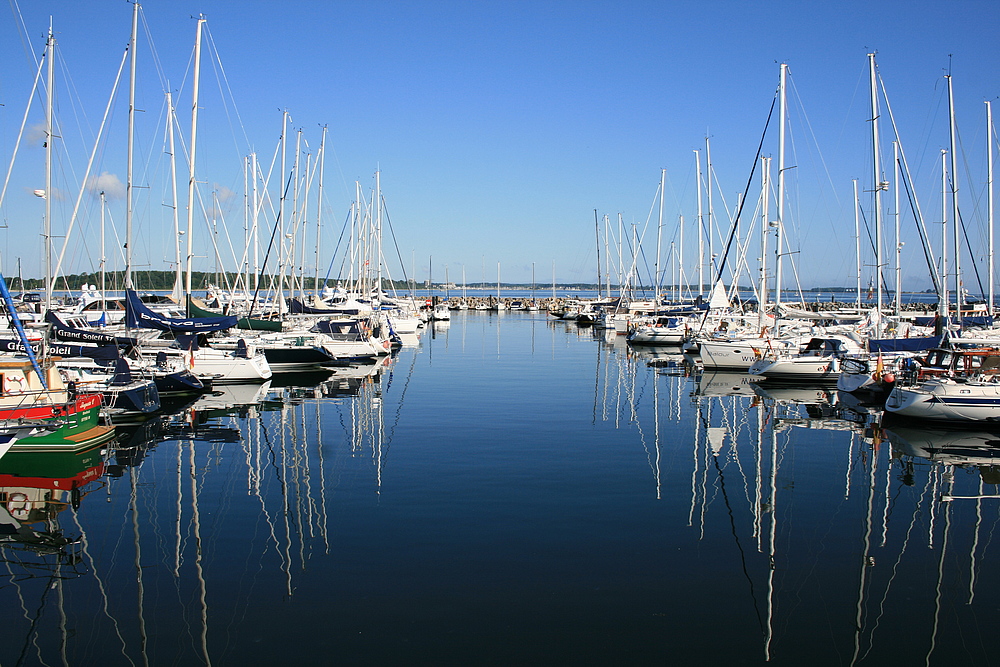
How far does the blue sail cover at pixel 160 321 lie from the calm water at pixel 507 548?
25.7 feet

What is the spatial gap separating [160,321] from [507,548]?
2053 cm

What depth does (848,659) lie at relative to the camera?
778 cm

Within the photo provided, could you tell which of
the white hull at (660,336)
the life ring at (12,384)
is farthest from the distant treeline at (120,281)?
the white hull at (660,336)

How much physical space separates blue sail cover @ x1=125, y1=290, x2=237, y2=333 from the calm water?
785cm

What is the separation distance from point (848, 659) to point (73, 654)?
24.3 ft

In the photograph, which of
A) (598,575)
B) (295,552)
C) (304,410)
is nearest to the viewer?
(598,575)

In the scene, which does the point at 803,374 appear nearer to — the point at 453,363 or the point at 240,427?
the point at 453,363

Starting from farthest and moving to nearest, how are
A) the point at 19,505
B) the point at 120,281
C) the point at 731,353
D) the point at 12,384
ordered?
the point at 120,281
the point at 731,353
the point at 12,384
the point at 19,505

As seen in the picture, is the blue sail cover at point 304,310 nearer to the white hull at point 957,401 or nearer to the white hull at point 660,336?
the white hull at point 660,336

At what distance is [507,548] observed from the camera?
10.9 m

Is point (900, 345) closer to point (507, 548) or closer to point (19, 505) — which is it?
point (507, 548)

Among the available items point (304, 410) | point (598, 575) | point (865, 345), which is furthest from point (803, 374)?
point (598, 575)

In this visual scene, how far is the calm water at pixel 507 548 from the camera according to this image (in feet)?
26.6

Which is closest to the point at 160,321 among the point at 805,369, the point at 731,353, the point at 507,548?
the point at 507,548
